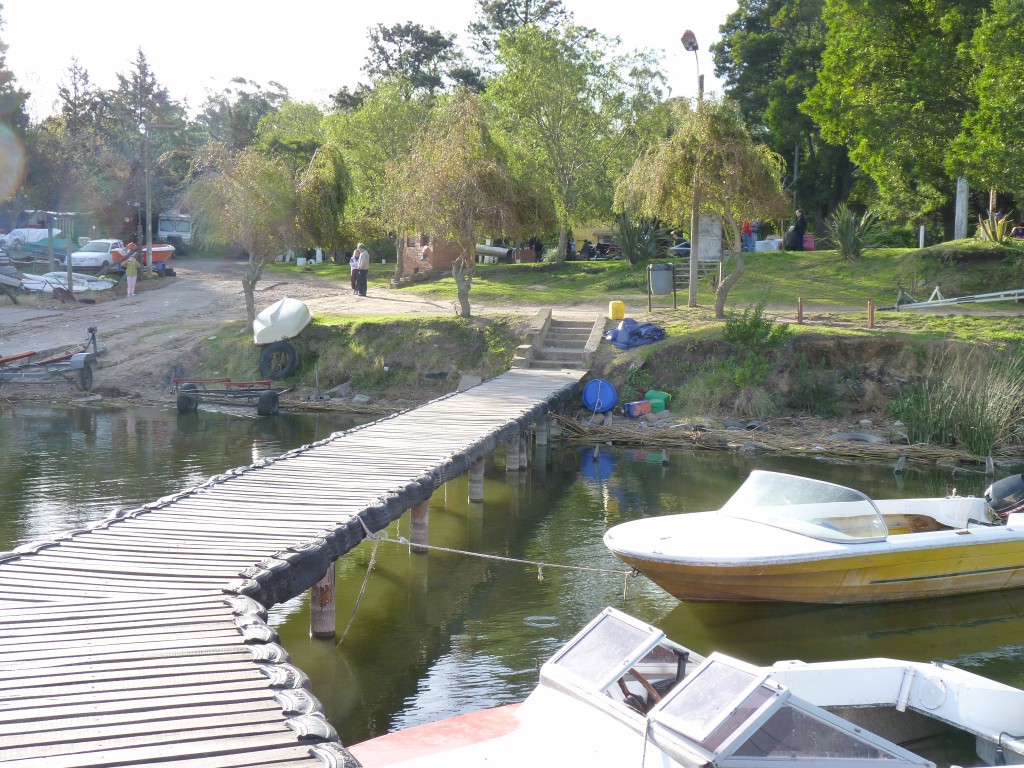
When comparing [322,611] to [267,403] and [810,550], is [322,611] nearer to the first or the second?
[810,550]

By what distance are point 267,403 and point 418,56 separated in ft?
140

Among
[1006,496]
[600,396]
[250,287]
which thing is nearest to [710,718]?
[1006,496]

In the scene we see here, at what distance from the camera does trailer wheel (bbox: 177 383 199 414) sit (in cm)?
2480

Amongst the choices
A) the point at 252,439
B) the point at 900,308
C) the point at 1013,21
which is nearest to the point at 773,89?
the point at 900,308

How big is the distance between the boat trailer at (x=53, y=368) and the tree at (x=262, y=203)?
4462 millimetres

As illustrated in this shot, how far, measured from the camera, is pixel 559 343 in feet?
86.3

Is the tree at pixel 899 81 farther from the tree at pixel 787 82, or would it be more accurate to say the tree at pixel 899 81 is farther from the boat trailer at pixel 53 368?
the boat trailer at pixel 53 368

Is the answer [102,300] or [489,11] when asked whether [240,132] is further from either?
[102,300]

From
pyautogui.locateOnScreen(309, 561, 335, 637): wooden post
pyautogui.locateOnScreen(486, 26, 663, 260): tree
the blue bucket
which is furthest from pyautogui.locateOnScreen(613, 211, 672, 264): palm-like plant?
pyautogui.locateOnScreen(309, 561, 335, 637): wooden post

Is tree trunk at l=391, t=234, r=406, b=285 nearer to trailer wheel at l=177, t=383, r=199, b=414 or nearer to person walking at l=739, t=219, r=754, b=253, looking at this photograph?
person walking at l=739, t=219, r=754, b=253

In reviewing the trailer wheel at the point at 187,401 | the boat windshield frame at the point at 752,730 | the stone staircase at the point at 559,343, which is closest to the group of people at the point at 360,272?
the stone staircase at the point at 559,343

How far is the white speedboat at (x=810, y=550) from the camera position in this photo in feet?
36.7

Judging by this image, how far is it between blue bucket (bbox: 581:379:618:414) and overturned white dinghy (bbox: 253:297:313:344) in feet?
27.6

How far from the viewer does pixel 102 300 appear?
36.6m
